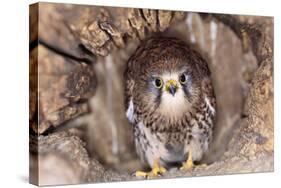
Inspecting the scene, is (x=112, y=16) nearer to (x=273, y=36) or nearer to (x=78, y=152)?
(x=78, y=152)

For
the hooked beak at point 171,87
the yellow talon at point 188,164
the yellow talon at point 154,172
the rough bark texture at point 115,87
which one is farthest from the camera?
the yellow talon at point 188,164

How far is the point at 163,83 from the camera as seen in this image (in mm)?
3984

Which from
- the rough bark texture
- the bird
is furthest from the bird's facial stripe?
the rough bark texture

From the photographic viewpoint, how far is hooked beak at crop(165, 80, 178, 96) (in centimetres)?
395

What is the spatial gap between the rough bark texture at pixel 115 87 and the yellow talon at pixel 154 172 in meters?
0.05

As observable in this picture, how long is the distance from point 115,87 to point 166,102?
364 mm

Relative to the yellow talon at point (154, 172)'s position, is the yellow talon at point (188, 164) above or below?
above

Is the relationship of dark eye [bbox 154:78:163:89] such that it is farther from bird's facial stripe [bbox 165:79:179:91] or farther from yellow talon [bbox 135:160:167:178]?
yellow talon [bbox 135:160:167:178]

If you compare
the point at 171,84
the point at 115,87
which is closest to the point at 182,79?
the point at 171,84

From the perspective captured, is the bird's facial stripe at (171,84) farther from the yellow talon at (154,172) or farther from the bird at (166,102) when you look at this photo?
the yellow talon at (154,172)

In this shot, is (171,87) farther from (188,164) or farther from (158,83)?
(188,164)

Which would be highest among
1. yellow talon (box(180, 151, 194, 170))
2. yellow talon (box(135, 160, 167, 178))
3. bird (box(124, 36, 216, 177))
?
bird (box(124, 36, 216, 177))

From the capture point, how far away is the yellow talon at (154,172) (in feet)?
13.4

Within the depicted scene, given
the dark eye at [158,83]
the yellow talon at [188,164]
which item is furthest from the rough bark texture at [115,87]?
the dark eye at [158,83]
